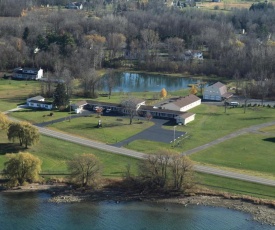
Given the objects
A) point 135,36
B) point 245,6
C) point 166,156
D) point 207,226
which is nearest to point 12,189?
point 166,156

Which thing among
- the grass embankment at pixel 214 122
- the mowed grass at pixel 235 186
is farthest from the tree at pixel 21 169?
the mowed grass at pixel 235 186

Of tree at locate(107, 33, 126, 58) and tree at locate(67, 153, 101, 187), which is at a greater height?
tree at locate(107, 33, 126, 58)

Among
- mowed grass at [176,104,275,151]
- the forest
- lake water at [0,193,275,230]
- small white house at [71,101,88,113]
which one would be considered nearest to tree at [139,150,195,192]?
lake water at [0,193,275,230]

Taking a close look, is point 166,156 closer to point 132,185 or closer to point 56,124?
point 132,185

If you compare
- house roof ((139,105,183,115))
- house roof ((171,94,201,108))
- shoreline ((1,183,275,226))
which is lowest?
shoreline ((1,183,275,226))

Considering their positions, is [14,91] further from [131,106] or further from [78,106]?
[131,106]

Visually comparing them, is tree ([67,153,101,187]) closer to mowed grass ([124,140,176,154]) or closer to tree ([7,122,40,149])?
tree ([7,122,40,149])
